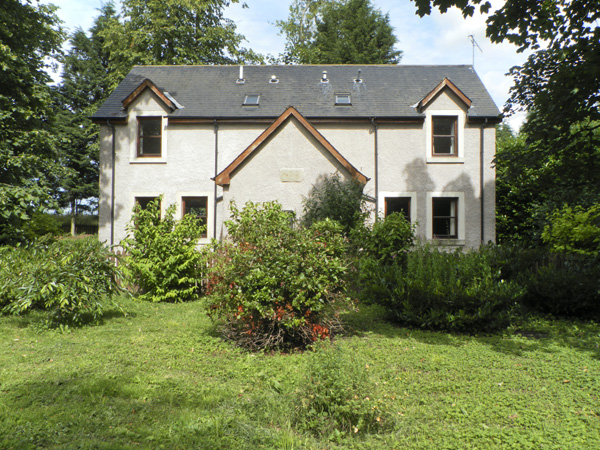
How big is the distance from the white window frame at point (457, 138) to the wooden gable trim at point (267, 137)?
4.07 metres

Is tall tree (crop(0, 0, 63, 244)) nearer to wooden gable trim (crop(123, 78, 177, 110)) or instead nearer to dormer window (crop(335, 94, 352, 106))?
wooden gable trim (crop(123, 78, 177, 110))

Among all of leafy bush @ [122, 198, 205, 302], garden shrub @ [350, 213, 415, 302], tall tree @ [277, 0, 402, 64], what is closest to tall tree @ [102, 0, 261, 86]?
tall tree @ [277, 0, 402, 64]

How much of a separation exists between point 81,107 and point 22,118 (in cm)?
2505

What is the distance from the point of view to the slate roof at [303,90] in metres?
16.6

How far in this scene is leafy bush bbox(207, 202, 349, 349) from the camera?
6.61 metres

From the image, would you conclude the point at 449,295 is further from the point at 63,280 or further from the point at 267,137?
the point at 267,137

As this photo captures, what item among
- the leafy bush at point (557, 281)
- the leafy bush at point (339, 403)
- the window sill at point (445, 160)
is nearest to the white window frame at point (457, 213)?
the window sill at point (445, 160)

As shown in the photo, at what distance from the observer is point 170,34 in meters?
26.8

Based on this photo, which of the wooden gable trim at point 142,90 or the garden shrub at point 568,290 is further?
the wooden gable trim at point 142,90

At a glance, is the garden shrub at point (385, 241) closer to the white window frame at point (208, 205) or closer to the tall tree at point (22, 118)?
the white window frame at point (208, 205)

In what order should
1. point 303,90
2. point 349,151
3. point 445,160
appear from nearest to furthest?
point 445,160 → point 349,151 → point 303,90

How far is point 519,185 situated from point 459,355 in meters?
14.1

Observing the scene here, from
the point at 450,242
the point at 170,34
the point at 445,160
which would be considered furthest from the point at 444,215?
the point at 170,34

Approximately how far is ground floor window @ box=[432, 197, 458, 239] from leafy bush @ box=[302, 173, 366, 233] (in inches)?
169
